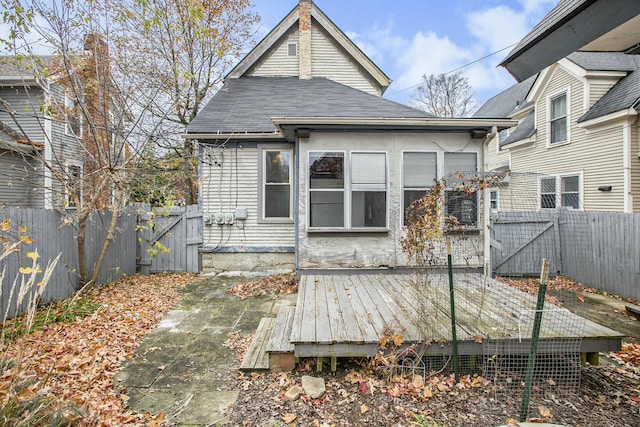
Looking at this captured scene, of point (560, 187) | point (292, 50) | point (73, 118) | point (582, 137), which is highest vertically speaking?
point (292, 50)

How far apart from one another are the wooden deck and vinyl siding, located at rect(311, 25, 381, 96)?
→ 7.84 meters

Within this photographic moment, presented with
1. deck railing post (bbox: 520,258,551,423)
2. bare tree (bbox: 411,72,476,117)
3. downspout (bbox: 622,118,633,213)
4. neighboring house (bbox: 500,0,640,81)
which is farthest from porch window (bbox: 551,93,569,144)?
bare tree (bbox: 411,72,476,117)

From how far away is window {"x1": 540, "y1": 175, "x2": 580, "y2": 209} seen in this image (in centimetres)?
1073

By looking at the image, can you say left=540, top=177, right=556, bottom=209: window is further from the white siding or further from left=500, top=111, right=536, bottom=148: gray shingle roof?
the white siding

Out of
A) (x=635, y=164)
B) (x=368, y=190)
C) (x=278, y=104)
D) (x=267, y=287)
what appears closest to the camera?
(x=368, y=190)

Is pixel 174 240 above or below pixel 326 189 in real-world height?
below

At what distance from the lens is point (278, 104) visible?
898 centimetres

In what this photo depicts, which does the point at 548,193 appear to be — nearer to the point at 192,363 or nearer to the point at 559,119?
the point at 559,119

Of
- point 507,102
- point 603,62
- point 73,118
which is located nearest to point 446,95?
point 507,102

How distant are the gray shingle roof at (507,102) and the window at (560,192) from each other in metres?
3.96

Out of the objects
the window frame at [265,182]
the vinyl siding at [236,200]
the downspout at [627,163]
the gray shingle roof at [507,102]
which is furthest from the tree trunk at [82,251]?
the gray shingle roof at [507,102]

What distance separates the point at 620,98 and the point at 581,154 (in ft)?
6.05

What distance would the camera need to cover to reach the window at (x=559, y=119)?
11.1 m

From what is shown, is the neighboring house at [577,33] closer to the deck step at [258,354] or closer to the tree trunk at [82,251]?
the deck step at [258,354]
